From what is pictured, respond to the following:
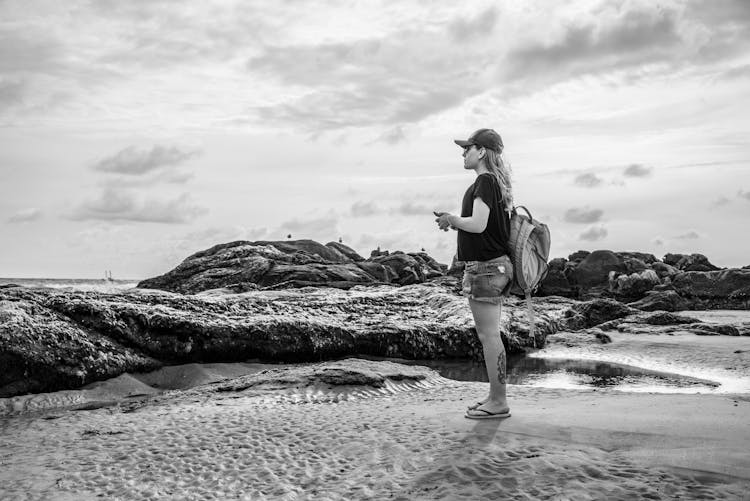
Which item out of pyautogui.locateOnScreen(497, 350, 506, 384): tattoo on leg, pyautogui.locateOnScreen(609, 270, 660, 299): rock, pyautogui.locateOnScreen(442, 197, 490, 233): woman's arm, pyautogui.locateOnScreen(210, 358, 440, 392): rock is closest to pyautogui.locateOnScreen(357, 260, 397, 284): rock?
pyautogui.locateOnScreen(609, 270, 660, 299): rock

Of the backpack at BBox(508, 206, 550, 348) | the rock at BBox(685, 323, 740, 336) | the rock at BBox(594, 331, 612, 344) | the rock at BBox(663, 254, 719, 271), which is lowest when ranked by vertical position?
the rock at BBox(594, 331, 612, 344)

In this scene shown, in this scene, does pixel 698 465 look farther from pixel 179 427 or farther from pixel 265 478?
pixel 179 427

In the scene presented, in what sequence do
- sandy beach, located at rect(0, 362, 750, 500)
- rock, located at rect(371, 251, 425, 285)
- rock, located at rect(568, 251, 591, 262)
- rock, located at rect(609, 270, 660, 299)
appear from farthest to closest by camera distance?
Answer: rock, located at rect(568, 251, 591, 262)
rock, located at rect(371, 251, 425, 285)
rock, located at rect(609, 270, 660, 299)
sandy beach, located at rect(0, 362, 750, 500)

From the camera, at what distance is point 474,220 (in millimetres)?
5133

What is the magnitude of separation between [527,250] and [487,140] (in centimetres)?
96

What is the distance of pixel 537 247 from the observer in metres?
5.47

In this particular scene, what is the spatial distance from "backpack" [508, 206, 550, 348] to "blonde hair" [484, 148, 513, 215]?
12 cm

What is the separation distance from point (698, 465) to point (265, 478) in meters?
2.54

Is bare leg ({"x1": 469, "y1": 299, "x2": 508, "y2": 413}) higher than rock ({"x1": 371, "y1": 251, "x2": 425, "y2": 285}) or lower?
lower

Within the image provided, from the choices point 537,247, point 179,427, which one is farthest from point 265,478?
point 537,247

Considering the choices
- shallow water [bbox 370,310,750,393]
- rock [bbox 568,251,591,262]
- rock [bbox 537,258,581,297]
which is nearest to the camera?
shallow water [bbox 370,310,750,393]

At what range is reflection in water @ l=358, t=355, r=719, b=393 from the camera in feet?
25.3

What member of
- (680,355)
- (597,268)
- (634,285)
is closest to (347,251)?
(597,268)

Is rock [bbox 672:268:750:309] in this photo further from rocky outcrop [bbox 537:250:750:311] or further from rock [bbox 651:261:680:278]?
rock [bbox 651:261:680:278]
